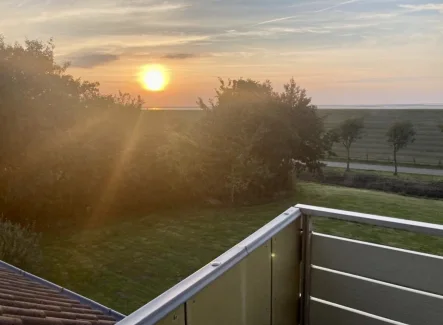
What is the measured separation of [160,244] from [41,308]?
7.14 metres

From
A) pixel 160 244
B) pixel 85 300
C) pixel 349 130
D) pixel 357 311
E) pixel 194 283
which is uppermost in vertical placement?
pixel 349 130

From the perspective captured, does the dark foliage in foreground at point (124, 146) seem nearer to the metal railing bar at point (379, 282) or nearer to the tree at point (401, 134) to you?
the metal railing bar at point (379, 282)

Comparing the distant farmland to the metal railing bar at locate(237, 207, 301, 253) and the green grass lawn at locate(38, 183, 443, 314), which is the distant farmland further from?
the metal railing bar at locate(237, 207, 301, 253)

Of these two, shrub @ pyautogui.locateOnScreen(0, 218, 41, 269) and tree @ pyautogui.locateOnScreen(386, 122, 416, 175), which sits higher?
tree @ pyautogui.locateOnScreen(386, 122, 416, 175)

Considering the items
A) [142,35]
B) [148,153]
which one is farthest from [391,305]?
[142,35]

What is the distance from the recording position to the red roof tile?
2717mm

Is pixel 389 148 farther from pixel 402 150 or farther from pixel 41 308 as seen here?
pixel 41 308

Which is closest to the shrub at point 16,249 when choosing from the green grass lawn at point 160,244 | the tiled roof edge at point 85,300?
the green grass lawn at point 160,244

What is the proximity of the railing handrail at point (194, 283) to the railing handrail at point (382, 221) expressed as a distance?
28 centimetres

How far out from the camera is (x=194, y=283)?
3.80 ft

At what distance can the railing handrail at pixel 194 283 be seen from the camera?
0.98 m

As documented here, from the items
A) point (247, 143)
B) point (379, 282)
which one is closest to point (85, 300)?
point (379, 282)

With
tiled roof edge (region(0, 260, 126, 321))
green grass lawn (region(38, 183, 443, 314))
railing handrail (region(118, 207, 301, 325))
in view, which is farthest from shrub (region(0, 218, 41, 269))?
railing handrail (region(118, 207, 301, 325))

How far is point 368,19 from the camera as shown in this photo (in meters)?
15.7
